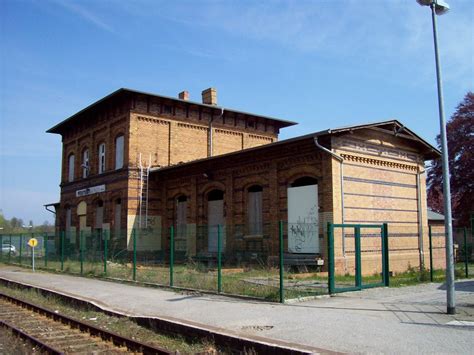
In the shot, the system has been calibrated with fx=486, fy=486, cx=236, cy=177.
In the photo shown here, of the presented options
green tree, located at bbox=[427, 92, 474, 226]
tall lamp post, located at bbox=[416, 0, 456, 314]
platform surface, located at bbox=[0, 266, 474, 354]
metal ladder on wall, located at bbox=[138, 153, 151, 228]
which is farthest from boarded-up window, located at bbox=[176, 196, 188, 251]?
green tree, located at bbox=[427, 92, 474, 226]

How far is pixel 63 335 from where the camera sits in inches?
389

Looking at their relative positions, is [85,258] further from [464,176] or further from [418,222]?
[464,176]

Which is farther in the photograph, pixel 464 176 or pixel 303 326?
pixel 464 176

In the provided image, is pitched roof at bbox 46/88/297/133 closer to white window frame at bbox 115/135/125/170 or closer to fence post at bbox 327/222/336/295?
white window frame at bbox 115/135/125/170

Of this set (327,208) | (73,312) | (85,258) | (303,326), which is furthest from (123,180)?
(303,326)

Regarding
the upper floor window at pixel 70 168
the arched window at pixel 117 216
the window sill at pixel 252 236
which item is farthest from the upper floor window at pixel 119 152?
the window sill at pixel 252 236

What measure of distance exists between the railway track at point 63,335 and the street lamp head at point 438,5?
8639 mm

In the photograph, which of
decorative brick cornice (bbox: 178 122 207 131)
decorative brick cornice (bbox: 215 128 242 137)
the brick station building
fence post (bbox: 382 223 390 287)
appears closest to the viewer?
fence post (bbox: 382 223 390 287)

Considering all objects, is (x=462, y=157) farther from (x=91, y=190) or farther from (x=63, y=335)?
(x=63, y=335)

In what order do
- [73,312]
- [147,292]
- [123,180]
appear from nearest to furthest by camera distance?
1. [73,312]
2. [147,292]
3. [123,180]

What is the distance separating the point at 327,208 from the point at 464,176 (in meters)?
18.1

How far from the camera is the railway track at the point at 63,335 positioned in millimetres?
8461

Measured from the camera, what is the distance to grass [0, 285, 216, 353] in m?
8.51

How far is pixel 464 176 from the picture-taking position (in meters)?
32.1
